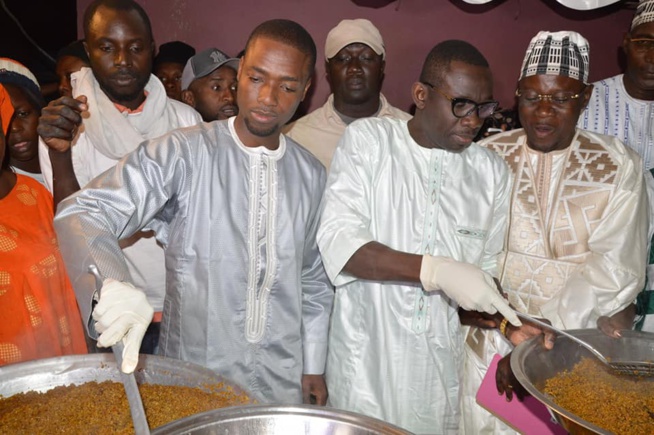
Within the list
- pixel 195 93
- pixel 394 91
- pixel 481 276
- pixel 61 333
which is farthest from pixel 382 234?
pixel 394 91

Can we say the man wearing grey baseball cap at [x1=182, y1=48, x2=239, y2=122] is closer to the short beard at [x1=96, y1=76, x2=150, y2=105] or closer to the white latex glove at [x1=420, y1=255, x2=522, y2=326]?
the short beard at [x1=96, y1=76, x2=150, y2=105]

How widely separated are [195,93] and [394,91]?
1937 mm

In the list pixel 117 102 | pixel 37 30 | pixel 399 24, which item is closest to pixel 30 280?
pixel 117 102

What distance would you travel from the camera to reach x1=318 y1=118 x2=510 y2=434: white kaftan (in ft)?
6.91

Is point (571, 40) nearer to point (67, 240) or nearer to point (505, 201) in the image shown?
point (505, 201)

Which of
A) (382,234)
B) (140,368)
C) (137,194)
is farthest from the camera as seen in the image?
(382,234)

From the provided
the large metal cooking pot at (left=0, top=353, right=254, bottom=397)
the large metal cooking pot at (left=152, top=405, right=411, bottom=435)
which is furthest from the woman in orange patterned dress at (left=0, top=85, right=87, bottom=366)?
the large metal cooking pot at (left=152, top=405, right=411, bottom=435)

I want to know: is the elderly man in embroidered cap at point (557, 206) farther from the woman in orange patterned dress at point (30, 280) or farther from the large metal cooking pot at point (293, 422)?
the woman in orange patterned dress at point (30, 280)

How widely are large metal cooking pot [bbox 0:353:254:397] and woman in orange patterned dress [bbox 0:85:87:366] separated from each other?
50 cm

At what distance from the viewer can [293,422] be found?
3.84 feet

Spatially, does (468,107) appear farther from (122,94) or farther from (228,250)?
(122,94)

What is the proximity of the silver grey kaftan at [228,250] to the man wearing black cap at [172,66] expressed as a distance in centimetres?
167

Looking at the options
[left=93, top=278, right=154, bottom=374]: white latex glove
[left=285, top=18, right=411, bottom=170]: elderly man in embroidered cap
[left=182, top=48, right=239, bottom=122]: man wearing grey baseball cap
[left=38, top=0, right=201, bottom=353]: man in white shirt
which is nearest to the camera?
[left=93, top=278, right=154, bottom=374]: white latex glove

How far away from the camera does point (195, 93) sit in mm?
3049
